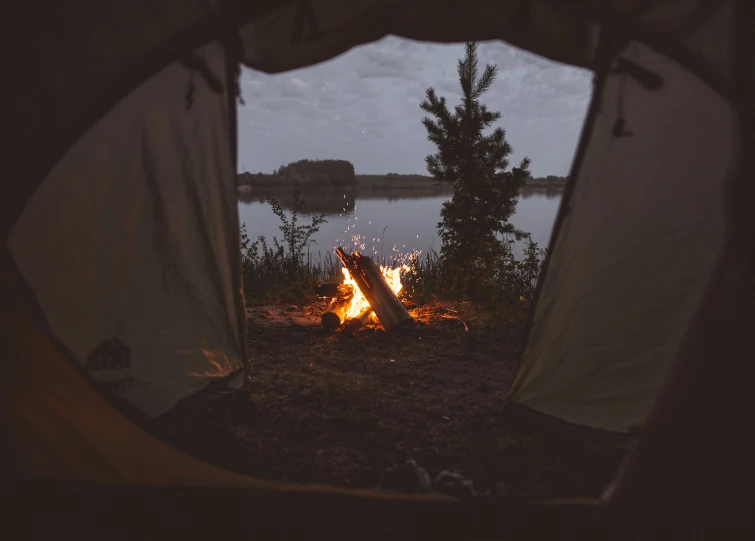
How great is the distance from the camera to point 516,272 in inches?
266

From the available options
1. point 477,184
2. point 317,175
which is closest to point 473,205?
point 477,184

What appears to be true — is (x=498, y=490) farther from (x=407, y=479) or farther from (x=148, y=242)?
(x=148, y=242)

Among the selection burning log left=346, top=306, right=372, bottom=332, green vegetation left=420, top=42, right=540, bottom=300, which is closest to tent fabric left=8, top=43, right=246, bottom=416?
burning log left=346, top=306, right=372, bottom=332

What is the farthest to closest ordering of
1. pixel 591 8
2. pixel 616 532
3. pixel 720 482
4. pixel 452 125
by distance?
pixel 452 125
pixel 591 8
pixel 616 532
pixel 720 482

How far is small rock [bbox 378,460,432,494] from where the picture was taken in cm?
225

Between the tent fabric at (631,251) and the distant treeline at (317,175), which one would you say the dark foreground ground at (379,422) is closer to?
the tent fabric at (631,251)

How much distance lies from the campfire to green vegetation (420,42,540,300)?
5.95 feet

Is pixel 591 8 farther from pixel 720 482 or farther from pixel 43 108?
pixel 43 108

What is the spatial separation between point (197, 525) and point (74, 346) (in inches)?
44.6

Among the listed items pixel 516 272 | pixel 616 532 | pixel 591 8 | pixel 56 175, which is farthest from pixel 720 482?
pixel 516 272

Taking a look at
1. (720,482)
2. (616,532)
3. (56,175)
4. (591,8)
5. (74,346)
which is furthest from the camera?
(74,346)

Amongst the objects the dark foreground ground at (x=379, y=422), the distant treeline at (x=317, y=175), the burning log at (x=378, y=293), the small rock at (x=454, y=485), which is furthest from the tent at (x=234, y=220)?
the distant treeline at (x=317, y=175)

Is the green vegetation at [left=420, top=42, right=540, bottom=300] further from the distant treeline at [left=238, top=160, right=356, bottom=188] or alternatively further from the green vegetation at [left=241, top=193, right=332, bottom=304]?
the distant treeline at [left=238, top=160, right=356, bottom=188]

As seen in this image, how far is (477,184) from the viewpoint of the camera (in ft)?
21.5
